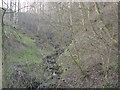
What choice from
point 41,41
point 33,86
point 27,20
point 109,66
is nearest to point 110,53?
point 109,66

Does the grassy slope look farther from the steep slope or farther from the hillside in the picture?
the steep slope

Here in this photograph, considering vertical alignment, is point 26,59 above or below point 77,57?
below

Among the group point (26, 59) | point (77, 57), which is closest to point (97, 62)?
point (77, 57)

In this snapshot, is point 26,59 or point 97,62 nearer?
point 97,62

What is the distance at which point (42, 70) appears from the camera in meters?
12.6

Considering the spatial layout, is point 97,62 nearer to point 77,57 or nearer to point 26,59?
point 77,57

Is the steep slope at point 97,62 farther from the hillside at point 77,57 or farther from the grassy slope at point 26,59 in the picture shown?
the grassy slope at point 26,59


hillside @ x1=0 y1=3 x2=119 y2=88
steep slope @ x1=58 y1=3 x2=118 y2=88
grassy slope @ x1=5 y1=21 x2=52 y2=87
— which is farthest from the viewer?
grassy slope @ x1=5 y1=21 x2=52 y2=87

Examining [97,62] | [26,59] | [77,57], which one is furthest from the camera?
[26,59]

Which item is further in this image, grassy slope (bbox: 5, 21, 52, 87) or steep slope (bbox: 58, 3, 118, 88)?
grassy slope (bbox: 5, 21, 52, 87)

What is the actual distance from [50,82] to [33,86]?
939 mm

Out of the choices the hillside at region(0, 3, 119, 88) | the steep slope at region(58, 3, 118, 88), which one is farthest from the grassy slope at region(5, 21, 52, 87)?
the steep slope at region(58, 3, 118, 88)

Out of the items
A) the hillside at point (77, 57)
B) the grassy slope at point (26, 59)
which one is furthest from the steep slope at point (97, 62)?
the grassy slope at point (26, 59)

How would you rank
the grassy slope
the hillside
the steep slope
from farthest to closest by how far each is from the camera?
the grassy slope
the steep slope
the hillside
